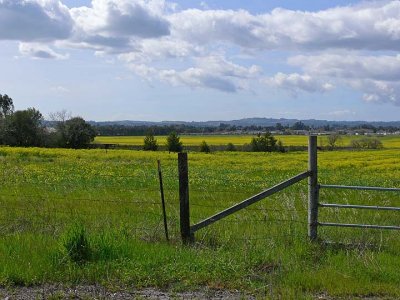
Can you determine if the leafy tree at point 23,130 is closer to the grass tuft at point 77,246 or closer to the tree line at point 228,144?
the tree line at point 228,144

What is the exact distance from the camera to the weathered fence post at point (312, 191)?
8.89 meters

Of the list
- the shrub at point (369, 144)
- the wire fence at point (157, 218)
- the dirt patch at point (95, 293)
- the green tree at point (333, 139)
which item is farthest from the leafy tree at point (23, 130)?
the dirt patch at point (95, 293)

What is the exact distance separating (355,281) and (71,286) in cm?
368

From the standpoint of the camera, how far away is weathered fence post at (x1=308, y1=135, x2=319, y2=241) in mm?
8891

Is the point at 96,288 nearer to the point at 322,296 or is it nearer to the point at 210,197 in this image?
→ the point at 322,296

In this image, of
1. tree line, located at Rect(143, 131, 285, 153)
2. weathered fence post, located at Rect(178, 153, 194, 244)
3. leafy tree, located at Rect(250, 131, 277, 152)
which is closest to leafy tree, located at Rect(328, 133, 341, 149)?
tree line, located at Rect(143, 131, 285, 153)

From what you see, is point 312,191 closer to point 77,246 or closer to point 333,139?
point 77,246

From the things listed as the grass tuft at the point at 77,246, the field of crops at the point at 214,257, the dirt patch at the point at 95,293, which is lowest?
the dirt patch at the point at 95,293

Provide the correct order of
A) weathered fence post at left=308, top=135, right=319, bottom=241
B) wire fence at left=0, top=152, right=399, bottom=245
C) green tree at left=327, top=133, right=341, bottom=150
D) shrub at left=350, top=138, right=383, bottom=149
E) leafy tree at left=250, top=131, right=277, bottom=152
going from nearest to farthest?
weathered fence post at left=308, top=135, right=319, bottom=241
wire fence at left=0, top=152, right=399, bottom=245
leafy tree at left=250, top=131, right=277, bottom=152
shrub at left=350, top=138, right=383, bottom=149
green tree at left=327, top=133, right=341, bottom=150

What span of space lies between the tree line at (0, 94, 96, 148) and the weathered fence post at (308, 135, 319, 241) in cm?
8247

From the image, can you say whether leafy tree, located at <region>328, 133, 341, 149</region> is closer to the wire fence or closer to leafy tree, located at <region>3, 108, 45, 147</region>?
leafy tree, located at <region>3, 108, 45, 147</region>

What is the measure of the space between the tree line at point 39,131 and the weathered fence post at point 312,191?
82.5 metres

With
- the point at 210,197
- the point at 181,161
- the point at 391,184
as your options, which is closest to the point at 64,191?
the point at 210,197

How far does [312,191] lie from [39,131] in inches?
3368
